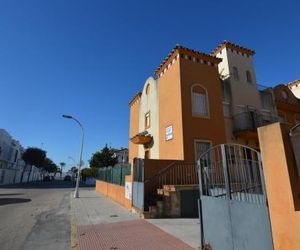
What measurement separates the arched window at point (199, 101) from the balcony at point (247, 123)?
260 centimetres

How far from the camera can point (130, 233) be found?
302 inches

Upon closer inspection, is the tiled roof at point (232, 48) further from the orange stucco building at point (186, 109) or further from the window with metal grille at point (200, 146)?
the window with metal grille at point (200, 146)

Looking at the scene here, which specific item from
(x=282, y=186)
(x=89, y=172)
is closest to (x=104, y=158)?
(x=89, y=172)

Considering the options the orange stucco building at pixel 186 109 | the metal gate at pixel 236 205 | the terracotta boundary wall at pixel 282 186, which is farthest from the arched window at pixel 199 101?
the terracotta boundary wall at pixel 282 186

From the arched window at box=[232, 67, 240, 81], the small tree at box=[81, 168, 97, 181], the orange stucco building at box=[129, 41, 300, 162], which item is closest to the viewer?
the orange stucco building at box=[129, 41, 300, 162]

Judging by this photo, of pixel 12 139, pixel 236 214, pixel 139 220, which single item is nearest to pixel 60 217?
pixel 139 220

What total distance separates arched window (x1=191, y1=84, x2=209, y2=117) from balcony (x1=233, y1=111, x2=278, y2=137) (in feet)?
8.54

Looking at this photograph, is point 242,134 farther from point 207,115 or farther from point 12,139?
point 12,139

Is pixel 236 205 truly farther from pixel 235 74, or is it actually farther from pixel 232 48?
pixel 232 48

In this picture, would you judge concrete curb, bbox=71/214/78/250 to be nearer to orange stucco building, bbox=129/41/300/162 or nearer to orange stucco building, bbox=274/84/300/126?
orange stucco building, bbox=129/41/300/162

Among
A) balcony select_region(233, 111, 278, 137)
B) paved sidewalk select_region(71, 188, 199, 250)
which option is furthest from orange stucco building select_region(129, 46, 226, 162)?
paved sidewalk select_region(71, 188, 199, 250)

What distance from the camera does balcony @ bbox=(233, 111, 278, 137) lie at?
1531 centimetres

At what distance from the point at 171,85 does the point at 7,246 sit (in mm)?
12460

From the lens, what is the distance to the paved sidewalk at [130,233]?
252 inches
